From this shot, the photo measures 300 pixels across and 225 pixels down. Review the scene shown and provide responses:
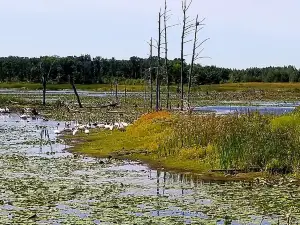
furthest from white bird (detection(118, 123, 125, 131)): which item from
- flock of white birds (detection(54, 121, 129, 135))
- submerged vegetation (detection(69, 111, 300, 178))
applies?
submerged vegetation (detection(69, 111, 300, 178))

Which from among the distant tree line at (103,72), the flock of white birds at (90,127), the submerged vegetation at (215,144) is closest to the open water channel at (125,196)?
the submerged vegetation at (215,144)

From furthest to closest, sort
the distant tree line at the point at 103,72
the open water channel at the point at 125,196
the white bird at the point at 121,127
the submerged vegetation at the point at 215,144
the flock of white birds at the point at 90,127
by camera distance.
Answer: the distant tree line at the point at 103,72 → the white bird at the point at 121,127 → the flock of white birds at the point at 90,127 → the submerged vegetation at the point at 215,144 → the open water channel at the point at 125,196

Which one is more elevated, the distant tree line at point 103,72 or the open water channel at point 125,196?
the distant tree line at point 103,72

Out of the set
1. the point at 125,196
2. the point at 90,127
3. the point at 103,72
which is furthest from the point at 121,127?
the point at 103,72

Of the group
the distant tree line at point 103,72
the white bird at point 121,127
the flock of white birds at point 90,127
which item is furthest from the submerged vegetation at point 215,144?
the distant tree line at point 103,72

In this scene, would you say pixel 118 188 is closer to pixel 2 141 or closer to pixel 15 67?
pixel 2 141

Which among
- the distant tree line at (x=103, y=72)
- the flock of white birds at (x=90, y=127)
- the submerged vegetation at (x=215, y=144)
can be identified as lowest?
the flock of white birds at (x=90, y=127)

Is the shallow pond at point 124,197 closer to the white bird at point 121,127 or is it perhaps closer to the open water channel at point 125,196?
the open water channel at point 125,196

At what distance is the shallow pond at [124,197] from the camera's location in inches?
482

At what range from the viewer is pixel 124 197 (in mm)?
14453

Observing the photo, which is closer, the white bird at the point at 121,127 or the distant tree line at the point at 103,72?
the white bird at the point at 121,127

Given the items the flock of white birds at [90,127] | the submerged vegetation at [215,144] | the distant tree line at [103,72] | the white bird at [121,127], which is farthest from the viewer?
the distant tree line at [103,72]

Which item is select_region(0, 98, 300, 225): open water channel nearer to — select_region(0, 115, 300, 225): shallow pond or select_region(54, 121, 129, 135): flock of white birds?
select_region(0, 115, 300, 225): shallow pond

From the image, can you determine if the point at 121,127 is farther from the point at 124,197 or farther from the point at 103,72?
the point at 103,72
